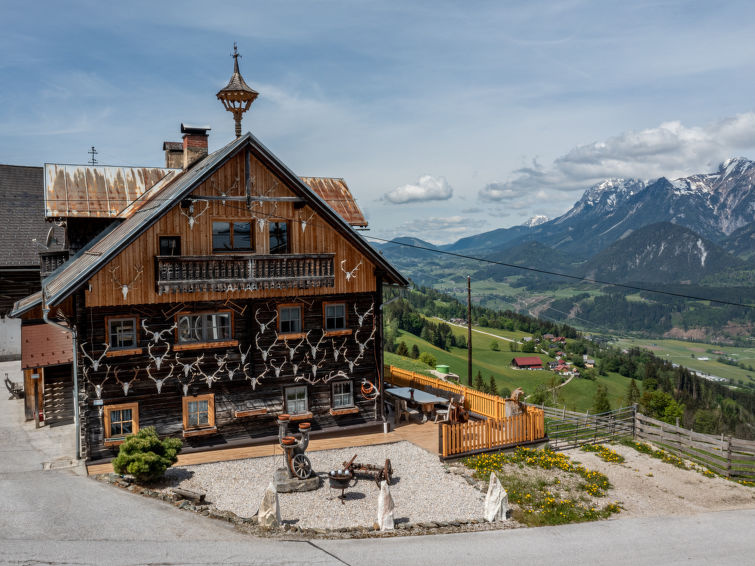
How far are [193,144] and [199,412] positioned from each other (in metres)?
13.0

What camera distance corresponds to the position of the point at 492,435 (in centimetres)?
2419

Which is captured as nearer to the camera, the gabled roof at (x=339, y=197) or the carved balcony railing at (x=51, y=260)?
the carved balcony railing at (x=51, y=260)

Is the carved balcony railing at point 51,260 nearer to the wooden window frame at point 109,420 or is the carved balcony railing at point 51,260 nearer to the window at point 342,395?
the wooden window frame at point 109,420

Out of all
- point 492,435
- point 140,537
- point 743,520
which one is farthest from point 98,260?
point 743,520

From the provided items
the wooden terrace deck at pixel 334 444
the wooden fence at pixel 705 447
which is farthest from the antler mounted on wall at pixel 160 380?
the wooden fence at pixel 705 447

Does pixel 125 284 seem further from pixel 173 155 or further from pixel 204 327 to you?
pixel 173 155

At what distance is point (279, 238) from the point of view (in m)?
24.6

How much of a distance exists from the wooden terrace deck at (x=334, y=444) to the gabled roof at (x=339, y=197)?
9690mm

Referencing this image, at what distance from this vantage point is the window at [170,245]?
885 inches

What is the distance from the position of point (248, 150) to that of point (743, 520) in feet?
69.0

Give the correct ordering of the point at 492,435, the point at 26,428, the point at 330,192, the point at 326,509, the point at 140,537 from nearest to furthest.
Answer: the point at 140,537
the point at 326,509
the point at 492,435
the point at 26,428
the point at 330,192

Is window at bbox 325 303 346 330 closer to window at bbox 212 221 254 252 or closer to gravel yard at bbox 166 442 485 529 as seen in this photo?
window at bbox 212 221 254 252

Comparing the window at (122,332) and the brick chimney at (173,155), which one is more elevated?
the brick chimney at (173,155)

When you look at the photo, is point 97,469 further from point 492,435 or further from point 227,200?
point 492,435
